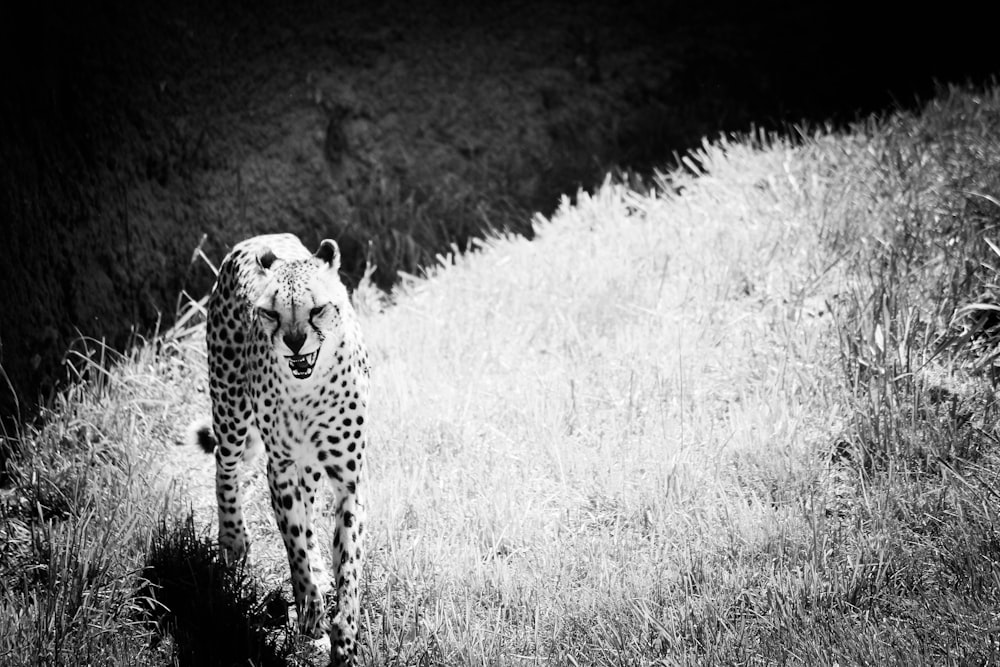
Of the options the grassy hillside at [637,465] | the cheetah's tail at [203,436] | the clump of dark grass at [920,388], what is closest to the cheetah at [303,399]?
the grassy hillside at [637,465]

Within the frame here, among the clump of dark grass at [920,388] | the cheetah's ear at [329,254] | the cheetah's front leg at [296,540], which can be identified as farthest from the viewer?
the cheetah's front leg at [296,540]

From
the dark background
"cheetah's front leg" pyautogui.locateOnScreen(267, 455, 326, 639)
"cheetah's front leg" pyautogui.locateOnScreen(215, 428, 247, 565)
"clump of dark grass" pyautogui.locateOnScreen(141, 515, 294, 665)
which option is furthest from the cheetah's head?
the dark background

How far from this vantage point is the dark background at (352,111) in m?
5.39

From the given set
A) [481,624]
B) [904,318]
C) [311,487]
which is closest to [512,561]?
[481,624]

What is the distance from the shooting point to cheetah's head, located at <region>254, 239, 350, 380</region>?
3.43 meters

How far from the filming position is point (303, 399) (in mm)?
3734

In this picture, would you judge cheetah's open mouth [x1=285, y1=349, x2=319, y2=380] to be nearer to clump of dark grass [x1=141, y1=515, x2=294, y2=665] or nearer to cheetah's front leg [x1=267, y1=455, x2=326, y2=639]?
cheetah's front leg [x1=267, y1=455, x2=326, y2=639]

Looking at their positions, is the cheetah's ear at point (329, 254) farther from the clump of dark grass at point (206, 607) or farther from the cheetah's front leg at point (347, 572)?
the clump of dark grass at point (206, 607)

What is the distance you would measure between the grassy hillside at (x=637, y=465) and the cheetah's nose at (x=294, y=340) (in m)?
1.24

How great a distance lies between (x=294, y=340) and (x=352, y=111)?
4.06 m

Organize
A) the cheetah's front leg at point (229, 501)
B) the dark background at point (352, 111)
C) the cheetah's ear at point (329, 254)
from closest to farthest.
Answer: the cheetah's ear at point (329, 254)
the cheetah's front leg at point (229, 501)
the dark background at point (352, 111)

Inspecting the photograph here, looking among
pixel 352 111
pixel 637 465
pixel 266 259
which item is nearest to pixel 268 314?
pixel 266 259

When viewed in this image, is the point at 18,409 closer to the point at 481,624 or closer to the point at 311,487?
the point at 311,487

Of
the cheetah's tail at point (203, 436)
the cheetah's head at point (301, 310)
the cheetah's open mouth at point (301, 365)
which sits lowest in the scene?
the cheetah's open mouth at point (301, 365)
